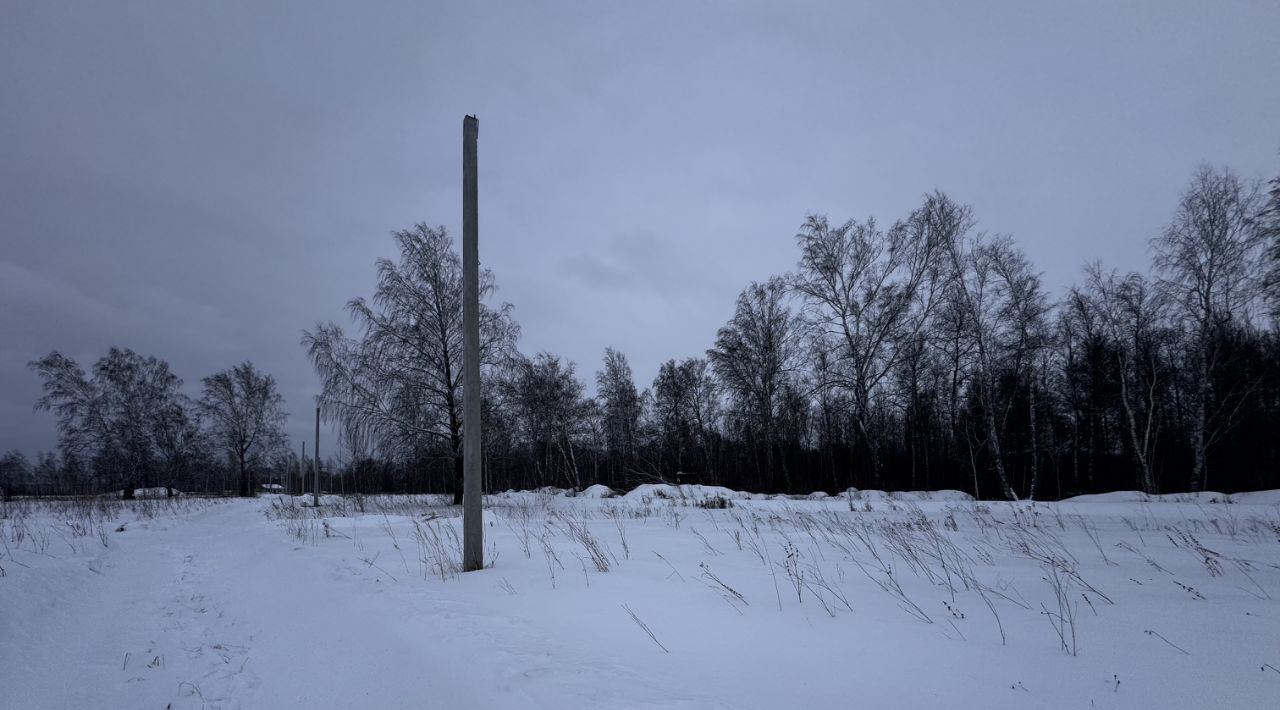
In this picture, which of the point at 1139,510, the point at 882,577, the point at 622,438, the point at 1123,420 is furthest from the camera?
the point at 622,438

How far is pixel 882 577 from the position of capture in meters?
4.72

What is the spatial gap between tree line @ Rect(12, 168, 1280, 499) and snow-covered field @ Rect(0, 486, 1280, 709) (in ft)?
36.3

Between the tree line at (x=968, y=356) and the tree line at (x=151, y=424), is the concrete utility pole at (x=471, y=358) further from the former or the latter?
the tree line at (x=151, y=424)

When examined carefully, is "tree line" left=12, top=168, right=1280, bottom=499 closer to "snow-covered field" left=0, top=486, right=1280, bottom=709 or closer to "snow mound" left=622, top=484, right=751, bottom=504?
"snow mound" left=622, top=484, right=751, bottom=504

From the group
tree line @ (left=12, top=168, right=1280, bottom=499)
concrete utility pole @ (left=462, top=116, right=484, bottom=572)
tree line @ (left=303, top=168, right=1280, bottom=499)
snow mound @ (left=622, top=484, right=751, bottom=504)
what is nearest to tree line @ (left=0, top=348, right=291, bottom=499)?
tree line @ (left=12, top=168, right=1280, bottom=499)

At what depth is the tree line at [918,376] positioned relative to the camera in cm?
1680

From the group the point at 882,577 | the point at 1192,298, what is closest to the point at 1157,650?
the point at 882,577

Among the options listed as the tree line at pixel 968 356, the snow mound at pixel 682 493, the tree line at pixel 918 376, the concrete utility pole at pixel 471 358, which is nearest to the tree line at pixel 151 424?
the tree line at pixel 918 376

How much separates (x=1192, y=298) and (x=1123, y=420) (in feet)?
40.6

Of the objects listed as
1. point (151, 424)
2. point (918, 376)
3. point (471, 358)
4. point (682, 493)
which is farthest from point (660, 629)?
point (151, 424)

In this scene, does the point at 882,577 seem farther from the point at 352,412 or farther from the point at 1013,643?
the point at 352,412

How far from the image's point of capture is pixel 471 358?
572 centimetres

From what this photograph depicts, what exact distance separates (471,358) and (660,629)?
143 inches

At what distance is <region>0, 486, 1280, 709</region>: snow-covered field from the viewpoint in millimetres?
2342
